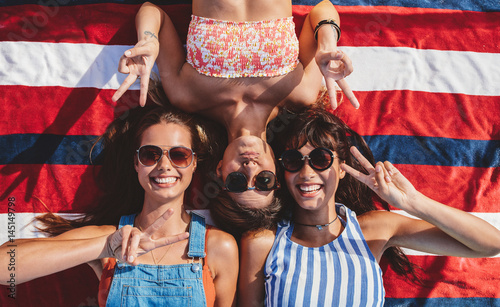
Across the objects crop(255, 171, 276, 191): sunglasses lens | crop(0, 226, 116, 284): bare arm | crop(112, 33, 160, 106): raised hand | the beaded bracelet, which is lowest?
crop(0, 226, 116, 284): bare arm

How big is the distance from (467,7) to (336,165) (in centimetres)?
221

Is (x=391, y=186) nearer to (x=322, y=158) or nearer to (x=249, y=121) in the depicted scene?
(x=322, y=158)

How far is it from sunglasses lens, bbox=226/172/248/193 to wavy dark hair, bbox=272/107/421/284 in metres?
0.41

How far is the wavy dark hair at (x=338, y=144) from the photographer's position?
3.29 m

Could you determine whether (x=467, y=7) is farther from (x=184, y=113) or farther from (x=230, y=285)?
(x=230, y=285)

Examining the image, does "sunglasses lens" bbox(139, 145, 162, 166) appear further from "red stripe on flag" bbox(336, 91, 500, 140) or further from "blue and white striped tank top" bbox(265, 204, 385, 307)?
"red stripe on flag" bbox(336, 91, 500, 140)

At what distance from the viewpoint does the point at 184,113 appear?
3.54m

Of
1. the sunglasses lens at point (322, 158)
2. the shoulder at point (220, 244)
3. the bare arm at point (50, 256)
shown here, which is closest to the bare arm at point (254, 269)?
the shoulder at point (220, 244)

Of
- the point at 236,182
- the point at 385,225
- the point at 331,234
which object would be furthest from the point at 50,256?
the point at 385,225

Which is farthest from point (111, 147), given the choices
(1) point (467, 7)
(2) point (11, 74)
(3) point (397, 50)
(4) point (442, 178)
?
(1) point (467, 7)

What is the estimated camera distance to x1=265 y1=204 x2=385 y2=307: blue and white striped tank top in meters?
3.12

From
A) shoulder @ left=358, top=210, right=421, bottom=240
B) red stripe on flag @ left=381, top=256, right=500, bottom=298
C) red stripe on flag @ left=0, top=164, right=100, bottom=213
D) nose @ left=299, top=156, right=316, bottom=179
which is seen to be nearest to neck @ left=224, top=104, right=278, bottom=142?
nose @ left=299, top=156, right=316, bottom=179

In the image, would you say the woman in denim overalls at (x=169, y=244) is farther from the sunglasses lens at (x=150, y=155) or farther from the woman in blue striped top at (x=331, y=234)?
the woman in blue striped top at (x=331, y=234)

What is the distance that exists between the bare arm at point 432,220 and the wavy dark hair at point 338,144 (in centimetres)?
27
